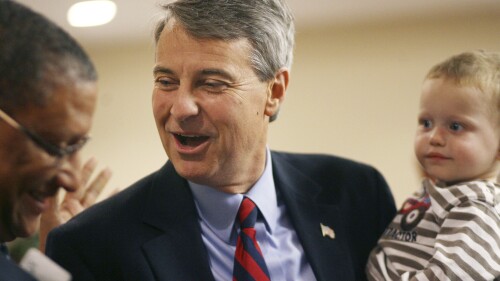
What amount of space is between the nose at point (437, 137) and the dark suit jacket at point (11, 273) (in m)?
1.16

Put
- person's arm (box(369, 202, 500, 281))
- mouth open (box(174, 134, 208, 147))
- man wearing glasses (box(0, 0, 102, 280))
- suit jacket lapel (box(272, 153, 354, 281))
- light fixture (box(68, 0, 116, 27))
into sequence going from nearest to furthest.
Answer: man wearing glasses (box(0, 0, 102, 280)) < person's arm (box(369, 202, 500, 281)) < mouth open (box(174, 134, 208, 147)) < suit jacket lapel (box(272, 153, 354, 281)) < light fixture (box(68, 0, 116, 27))

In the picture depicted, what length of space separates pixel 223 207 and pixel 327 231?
0.34 metres

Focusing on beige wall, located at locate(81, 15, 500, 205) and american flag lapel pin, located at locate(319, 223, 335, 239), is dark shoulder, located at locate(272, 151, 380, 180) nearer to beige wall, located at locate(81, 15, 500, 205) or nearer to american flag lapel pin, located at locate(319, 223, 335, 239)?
american flag lapel pin, located at locate(319, 223, 335, 239)

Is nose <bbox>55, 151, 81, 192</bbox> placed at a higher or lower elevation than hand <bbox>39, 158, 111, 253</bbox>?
higher

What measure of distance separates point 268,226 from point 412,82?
335 centimetres

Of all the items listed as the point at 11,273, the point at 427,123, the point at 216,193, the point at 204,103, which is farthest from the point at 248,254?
the point at 11,273

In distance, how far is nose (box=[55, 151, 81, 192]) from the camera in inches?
43.0

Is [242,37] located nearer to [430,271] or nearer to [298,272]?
[298,272]

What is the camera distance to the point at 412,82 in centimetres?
486

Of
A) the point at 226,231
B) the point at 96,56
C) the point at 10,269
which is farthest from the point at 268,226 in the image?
the point at 96,56

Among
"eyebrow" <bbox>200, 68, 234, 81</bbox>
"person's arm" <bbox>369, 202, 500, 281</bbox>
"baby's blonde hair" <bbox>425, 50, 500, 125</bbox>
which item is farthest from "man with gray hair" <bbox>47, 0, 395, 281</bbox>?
"baby's blonde hair" <bbox>425, 50, 500, 125</bbox>

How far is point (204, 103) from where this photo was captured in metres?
1.65

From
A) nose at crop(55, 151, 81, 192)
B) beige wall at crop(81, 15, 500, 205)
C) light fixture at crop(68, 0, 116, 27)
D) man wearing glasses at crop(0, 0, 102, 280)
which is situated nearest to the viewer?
man wearing glasses at crop(0, 0, 102, 280)

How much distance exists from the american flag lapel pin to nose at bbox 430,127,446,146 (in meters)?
0.39
